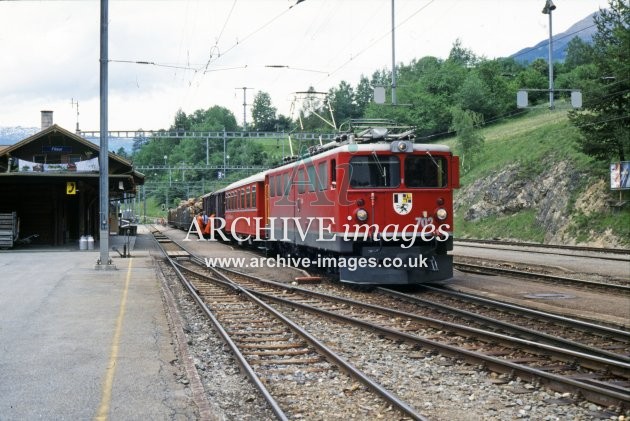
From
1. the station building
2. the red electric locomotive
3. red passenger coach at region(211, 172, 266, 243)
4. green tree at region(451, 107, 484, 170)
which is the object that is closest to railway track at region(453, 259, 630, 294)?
the red electric locomotive

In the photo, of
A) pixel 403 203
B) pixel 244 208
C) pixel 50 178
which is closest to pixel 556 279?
pixel 403 203

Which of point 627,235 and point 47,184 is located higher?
point 47,184

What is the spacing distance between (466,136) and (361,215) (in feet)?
116

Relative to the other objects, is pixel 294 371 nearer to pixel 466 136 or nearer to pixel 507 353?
pixel 507 353

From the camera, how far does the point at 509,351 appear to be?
27.2ft

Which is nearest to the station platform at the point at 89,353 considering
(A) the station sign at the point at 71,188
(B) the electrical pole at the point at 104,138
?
(B) the electrical pole at the point at 104,138

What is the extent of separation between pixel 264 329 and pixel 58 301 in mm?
4535

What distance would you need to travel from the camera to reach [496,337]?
870 centimetres

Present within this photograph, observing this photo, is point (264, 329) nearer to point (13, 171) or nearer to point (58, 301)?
point (58, 301)

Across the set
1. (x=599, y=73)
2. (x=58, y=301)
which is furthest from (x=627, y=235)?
(x=58, y=301)

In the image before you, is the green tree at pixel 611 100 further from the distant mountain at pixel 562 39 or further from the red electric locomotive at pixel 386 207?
the red electric locomotive at pixel 386 207

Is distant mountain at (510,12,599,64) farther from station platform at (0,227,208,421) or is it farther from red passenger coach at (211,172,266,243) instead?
station platform at (0,227,208,421)

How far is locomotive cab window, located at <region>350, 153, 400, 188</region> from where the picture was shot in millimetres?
13852

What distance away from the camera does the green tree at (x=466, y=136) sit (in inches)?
1849
